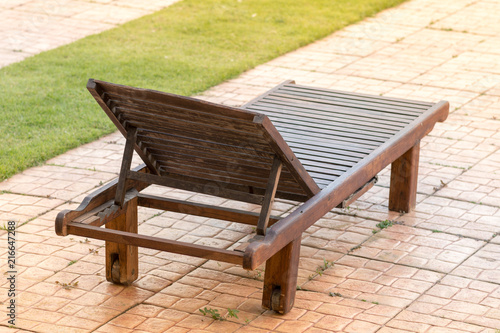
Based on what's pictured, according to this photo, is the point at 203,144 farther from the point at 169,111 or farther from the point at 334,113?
the point at 334,113

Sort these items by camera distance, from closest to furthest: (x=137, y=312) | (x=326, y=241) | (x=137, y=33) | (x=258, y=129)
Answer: (x=258, y=129) → (x=137, y=312) → (x=326, y=241) → (x=137, y=33)

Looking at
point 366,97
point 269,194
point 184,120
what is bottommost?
point 269,194

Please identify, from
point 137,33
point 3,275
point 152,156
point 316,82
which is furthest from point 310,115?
point 137,33

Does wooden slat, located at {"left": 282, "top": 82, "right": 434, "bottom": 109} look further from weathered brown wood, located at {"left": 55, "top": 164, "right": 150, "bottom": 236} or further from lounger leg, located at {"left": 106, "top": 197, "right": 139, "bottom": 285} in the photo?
lounger leg, located at {"left": 106, "top": 197, "right": 139, "bottom": 285}

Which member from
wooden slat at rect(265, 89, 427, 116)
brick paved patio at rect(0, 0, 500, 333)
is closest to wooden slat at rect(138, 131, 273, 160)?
brick paved patio at rect(0, 0, 500, 333)

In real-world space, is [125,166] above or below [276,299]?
above

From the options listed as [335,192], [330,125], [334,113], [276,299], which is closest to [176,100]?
[335,192]

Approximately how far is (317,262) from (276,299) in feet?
2.52

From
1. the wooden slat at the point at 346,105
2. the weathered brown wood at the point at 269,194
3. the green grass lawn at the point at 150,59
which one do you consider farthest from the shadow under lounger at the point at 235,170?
the green grass lawn at the point at 150,59

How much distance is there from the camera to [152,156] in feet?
15.4

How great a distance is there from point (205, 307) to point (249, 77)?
5.07m

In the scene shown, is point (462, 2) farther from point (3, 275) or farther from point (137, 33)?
point (3, 275)

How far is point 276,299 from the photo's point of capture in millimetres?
4277

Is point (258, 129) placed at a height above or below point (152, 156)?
above
